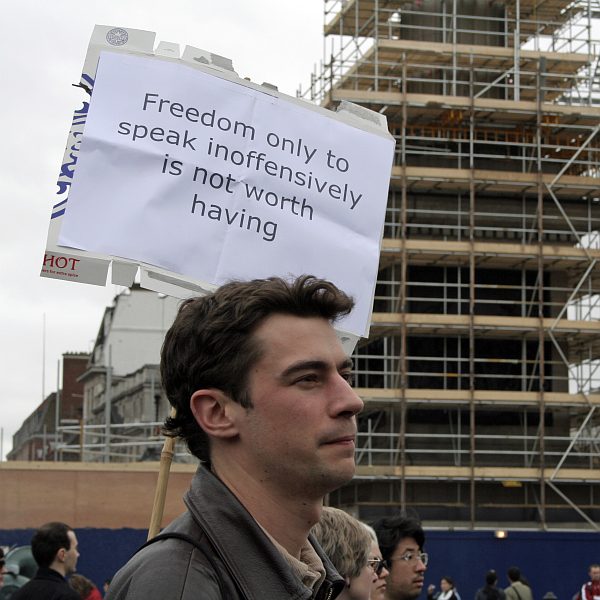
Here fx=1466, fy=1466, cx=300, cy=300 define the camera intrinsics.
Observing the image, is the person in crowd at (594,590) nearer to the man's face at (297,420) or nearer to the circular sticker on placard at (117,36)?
the circular sticker on placard at (117,36)

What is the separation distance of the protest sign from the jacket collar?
228 centimetres

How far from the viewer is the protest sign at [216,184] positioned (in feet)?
17.2

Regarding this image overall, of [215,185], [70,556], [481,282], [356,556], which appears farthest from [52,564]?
[481,282]

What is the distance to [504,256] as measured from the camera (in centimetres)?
4091

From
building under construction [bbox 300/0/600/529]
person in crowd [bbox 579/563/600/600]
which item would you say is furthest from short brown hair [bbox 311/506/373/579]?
building under construction [bbox 300/0/600/529]

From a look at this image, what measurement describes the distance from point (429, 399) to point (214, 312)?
3685cm

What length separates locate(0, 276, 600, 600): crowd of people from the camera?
2.83 m

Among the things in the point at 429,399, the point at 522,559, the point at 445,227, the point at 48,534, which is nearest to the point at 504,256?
the point at 445,227

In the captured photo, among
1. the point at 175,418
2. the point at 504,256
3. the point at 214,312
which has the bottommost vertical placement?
the point at 175,418

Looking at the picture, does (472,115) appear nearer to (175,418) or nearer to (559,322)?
(559,322)

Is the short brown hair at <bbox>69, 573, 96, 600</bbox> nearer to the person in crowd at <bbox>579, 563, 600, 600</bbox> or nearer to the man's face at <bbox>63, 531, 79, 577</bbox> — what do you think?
the man's face at <bbox>63, 531, 79, 577</bbox>

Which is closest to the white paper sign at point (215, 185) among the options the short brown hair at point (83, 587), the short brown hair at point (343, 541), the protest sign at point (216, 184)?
the protest sign at point (216, 184)

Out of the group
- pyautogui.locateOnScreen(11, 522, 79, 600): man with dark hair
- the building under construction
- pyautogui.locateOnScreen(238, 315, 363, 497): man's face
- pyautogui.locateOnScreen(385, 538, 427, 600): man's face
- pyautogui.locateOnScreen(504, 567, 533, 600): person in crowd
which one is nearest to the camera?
pyautogui.locateOnScreen(238, 315, 363, 497): man's face

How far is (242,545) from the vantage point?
9.33 feet
